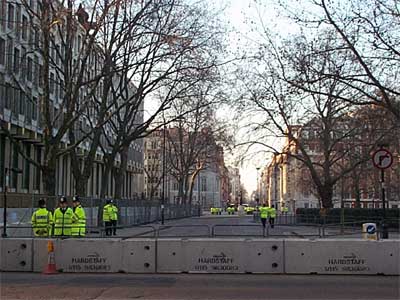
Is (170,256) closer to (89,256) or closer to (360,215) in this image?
(89,256)

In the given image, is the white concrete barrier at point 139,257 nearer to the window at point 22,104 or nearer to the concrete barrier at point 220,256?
the concrete barrier at point 220,256

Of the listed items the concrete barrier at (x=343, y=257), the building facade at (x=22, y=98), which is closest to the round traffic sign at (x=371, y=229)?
the concrete barrier at (x=343, y=257)

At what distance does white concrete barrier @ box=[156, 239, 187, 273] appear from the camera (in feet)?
50.6

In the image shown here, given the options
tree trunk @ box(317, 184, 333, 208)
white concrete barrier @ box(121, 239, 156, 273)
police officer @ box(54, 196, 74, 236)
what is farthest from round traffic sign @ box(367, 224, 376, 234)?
tree trunk @ box(317, 184, 333, 208)

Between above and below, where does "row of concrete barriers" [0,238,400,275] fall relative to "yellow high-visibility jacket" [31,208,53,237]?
below

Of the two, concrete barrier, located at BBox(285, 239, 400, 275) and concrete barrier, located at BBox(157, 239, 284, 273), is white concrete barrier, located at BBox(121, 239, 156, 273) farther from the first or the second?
concrete barrier, located at BBox(285, 239, 400, 275)

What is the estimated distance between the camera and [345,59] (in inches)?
1128

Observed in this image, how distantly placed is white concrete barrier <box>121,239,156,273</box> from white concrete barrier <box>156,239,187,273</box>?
6.1 inches

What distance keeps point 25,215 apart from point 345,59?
55.3ft

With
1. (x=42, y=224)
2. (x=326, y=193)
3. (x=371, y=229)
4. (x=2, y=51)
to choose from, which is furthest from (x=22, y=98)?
(x=371, y=229)

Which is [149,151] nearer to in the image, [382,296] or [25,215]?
[25,215]

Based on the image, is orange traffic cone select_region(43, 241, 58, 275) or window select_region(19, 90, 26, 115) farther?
Answer: window select_region(19, 90, 26, 115)

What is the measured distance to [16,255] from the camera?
1578 cm

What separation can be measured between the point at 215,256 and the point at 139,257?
1927 mm
